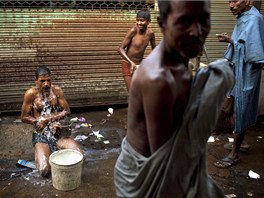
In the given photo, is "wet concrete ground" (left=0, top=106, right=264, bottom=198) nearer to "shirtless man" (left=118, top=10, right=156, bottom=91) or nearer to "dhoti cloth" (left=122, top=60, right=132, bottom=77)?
"dhoti cloth" (left=122, top=60, right=132, bottom=77)

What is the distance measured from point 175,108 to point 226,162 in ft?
11.4

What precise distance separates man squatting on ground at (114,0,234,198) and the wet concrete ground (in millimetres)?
2329

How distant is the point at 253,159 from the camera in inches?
205

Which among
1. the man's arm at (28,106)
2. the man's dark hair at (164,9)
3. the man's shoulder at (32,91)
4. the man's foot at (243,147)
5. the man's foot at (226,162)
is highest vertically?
the man's dark hair at (164,9)

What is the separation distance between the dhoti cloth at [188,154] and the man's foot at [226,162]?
3.05 metres

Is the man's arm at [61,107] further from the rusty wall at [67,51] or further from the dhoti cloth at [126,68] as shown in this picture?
the rusty wall at [67,51]

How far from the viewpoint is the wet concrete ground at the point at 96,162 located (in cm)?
414

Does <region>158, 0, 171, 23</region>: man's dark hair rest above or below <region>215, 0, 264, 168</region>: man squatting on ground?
above

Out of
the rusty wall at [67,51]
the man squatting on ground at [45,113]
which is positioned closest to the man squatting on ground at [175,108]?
the man squatting on ground at [45,113]

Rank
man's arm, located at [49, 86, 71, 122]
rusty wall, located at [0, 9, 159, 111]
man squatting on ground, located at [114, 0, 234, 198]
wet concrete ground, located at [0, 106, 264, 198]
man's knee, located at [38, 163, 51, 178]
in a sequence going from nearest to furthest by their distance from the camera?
1. man squatting on ground, located at [114, 0, 234, 198]
2. wet concrete ground, located at [0, 106, 264, 198]
3. man's knee, located at [38, 163, 51, 178]
4. man's arm, located at [49, 86, 71, 122]
5. rusty wall, located at [0, 9, 159, 111]

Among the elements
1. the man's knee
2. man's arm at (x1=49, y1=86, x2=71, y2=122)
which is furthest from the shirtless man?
the man's knee

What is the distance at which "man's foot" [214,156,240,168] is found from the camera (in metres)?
4.88

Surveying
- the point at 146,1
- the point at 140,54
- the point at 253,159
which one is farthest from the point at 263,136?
the point at 146,1

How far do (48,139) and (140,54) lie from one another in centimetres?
252
